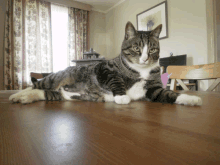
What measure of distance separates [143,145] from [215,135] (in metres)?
0.13

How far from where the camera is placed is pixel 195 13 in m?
2.79

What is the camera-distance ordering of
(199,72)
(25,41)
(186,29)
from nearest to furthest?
(199,72) < (186,29) < (25,41)

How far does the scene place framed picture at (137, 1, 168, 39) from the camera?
3.26m

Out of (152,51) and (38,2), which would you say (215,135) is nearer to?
(152,51)

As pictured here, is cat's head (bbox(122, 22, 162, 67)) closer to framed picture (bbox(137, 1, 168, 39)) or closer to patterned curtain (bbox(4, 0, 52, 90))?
framed picture (bbox(137, 1, 168, 39))

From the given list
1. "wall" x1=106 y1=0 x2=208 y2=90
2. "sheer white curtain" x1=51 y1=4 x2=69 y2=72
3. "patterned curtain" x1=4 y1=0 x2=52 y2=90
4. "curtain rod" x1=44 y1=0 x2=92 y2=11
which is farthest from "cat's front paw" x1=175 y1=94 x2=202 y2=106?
"curtain rod" x1=44 y1=0 x2=92 y2=11

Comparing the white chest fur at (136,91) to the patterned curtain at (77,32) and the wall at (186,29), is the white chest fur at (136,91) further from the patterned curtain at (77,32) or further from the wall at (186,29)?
the patterned curtain at (77,32)

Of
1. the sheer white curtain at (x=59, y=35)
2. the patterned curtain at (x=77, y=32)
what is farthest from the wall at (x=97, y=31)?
the sheer white curtain at (x=59, y=35)

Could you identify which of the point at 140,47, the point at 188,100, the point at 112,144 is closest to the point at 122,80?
the point at 140,47

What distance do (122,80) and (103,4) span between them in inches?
176

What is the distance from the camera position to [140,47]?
→ 2.51ft

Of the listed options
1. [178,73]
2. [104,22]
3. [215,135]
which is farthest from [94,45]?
[215,135]

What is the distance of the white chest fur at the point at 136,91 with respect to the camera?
2.46 feet

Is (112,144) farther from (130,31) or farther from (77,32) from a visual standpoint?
(77,32)
